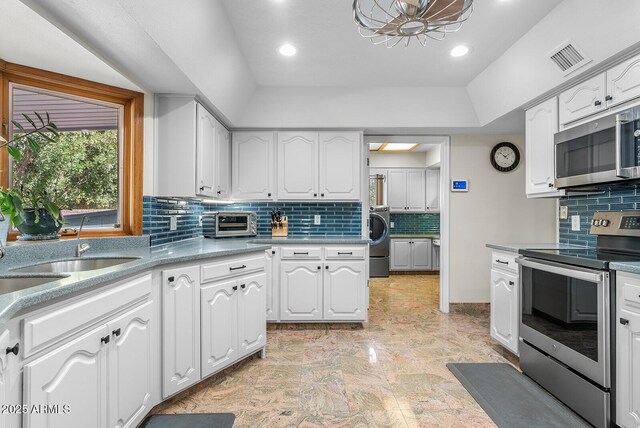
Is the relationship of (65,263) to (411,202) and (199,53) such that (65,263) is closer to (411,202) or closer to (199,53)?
(199,53)

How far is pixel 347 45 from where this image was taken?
8.54ft

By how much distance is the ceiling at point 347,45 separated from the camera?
215 cm

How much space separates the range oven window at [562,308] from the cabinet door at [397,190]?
3.98 m

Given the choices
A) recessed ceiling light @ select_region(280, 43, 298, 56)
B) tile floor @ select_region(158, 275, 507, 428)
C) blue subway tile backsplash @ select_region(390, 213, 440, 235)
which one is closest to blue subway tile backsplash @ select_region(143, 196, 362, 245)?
tile floor @ select_region(158, 275, 507, 428)

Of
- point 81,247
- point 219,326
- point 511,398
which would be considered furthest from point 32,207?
point 511,398

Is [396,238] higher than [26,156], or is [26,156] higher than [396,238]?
[26,156]

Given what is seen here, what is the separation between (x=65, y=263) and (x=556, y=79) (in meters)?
3.39

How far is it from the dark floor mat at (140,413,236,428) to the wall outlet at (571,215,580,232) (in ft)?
9.81

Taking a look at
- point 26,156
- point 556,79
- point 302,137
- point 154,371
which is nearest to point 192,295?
point 154,371

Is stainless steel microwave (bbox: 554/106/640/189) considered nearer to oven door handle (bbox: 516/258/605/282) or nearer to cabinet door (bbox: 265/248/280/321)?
oven door handle (bbox: 516/258/605/282)

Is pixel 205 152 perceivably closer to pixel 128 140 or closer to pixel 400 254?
pixel 128 140

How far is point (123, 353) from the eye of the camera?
1518mm

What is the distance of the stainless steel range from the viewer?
172cm

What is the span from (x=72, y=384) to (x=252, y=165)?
8.87 ft
